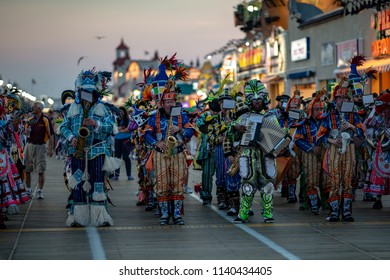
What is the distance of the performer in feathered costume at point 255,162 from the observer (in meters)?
14.0

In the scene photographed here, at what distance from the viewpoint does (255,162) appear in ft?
45.9

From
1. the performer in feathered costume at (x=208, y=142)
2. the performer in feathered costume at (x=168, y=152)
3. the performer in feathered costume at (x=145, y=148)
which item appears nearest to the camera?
the performer in feathered costume at (x=168, y=152)

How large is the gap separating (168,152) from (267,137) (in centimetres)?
141

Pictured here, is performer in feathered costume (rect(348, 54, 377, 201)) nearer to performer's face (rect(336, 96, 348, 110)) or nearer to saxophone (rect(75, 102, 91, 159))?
performer's face (rect(336, 96, 348, 110))

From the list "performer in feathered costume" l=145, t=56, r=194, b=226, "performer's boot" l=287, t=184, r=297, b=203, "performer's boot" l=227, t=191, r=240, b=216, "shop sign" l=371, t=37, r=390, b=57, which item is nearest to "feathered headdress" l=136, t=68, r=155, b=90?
"performer in feathered costume" l=145, t=56, r=194, b=226

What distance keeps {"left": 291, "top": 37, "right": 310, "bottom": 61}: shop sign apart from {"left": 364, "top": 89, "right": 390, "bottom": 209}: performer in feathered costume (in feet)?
99.2

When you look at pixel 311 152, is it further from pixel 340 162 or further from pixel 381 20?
pixel 381 20

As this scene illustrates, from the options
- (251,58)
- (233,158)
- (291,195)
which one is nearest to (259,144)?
(233,158)

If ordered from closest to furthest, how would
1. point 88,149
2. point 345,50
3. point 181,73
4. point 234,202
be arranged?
point 88,149 → point 181,73 → point 234,202 → point 345,50

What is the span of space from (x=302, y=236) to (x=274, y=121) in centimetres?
211

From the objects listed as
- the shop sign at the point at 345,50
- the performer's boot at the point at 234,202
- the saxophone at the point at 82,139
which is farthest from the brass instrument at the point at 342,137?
the shop sign at the point at 345,50

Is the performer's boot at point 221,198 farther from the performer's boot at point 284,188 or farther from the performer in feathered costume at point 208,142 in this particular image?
the performer's boot at point 284,188

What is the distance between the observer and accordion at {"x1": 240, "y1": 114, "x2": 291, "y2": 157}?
13.9 m

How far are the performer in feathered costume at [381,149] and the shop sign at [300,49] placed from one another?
3025cm
